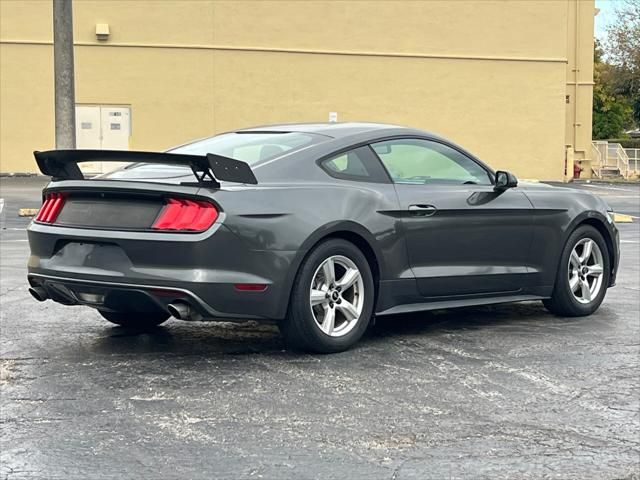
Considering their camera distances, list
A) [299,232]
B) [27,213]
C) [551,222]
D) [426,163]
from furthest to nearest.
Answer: [27,213] < [551,222] < [426,163] < [299,232]

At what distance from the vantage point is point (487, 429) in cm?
455

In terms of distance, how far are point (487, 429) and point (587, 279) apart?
11.2ft

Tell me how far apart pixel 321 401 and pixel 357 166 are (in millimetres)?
1901

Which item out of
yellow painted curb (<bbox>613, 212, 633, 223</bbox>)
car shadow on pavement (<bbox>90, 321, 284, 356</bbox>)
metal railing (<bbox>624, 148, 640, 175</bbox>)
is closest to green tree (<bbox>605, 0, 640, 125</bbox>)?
metal railing (<bbox>624, 148, 640, 175</bbox>)

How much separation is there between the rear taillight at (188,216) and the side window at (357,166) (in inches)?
39.6

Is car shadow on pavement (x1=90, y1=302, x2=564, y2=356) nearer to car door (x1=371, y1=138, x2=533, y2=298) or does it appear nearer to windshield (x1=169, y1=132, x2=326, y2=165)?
→ car door (x1=371, y1=138, x2=533, y2=298)

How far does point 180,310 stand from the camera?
17.7 ft

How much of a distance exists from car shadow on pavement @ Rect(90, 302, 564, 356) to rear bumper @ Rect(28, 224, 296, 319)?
58cm

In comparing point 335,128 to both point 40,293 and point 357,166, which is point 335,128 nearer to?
point 357,166

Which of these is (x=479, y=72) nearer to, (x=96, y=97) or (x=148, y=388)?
(x=96, y=97)

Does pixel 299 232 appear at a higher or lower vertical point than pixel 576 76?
lower

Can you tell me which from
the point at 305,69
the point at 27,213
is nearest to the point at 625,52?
the point at 305,69

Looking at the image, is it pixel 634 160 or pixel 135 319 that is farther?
pixel 634 160

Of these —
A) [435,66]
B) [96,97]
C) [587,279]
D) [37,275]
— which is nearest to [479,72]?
[435,66]
